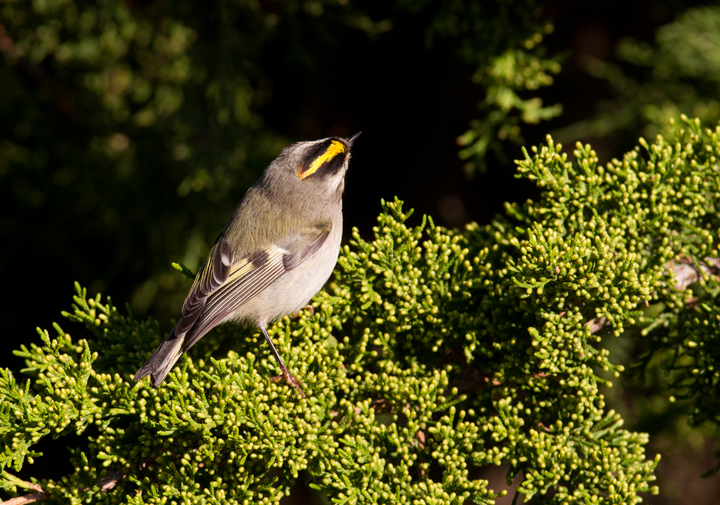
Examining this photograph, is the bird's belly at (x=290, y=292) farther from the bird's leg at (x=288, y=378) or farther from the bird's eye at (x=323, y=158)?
the bird's eye at (x=323, y=158)

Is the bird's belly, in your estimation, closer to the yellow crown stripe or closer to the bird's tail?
the bird's tail

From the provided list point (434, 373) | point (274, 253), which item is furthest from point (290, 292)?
point (434, 373)

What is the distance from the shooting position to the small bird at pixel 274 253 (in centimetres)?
215

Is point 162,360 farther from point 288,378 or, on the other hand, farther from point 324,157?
point 324,157

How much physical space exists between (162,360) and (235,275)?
576 millimetres

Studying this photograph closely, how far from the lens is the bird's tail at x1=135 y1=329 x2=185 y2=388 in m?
1.88

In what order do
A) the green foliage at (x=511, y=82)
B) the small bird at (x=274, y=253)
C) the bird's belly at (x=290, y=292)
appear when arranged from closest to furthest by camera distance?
the small bird at (x=274, y=253)
the bird's belly at (x=290, y=292)
the green foliage at (x=511, y=82)

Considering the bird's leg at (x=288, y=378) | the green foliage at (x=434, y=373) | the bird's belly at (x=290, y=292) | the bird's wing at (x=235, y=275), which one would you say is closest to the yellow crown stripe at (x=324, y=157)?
the bird's wing at (x=235, y=275)

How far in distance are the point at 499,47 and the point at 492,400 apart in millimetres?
1765

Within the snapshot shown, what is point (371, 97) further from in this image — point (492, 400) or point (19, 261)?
point (19, 261)

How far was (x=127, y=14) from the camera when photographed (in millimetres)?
3621

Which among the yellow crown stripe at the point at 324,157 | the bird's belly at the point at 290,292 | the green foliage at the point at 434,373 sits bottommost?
the green foliage at the point at 434,373

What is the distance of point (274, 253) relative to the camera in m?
2.50

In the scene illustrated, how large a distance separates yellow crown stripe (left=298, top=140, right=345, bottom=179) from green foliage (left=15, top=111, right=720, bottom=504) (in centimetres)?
70
